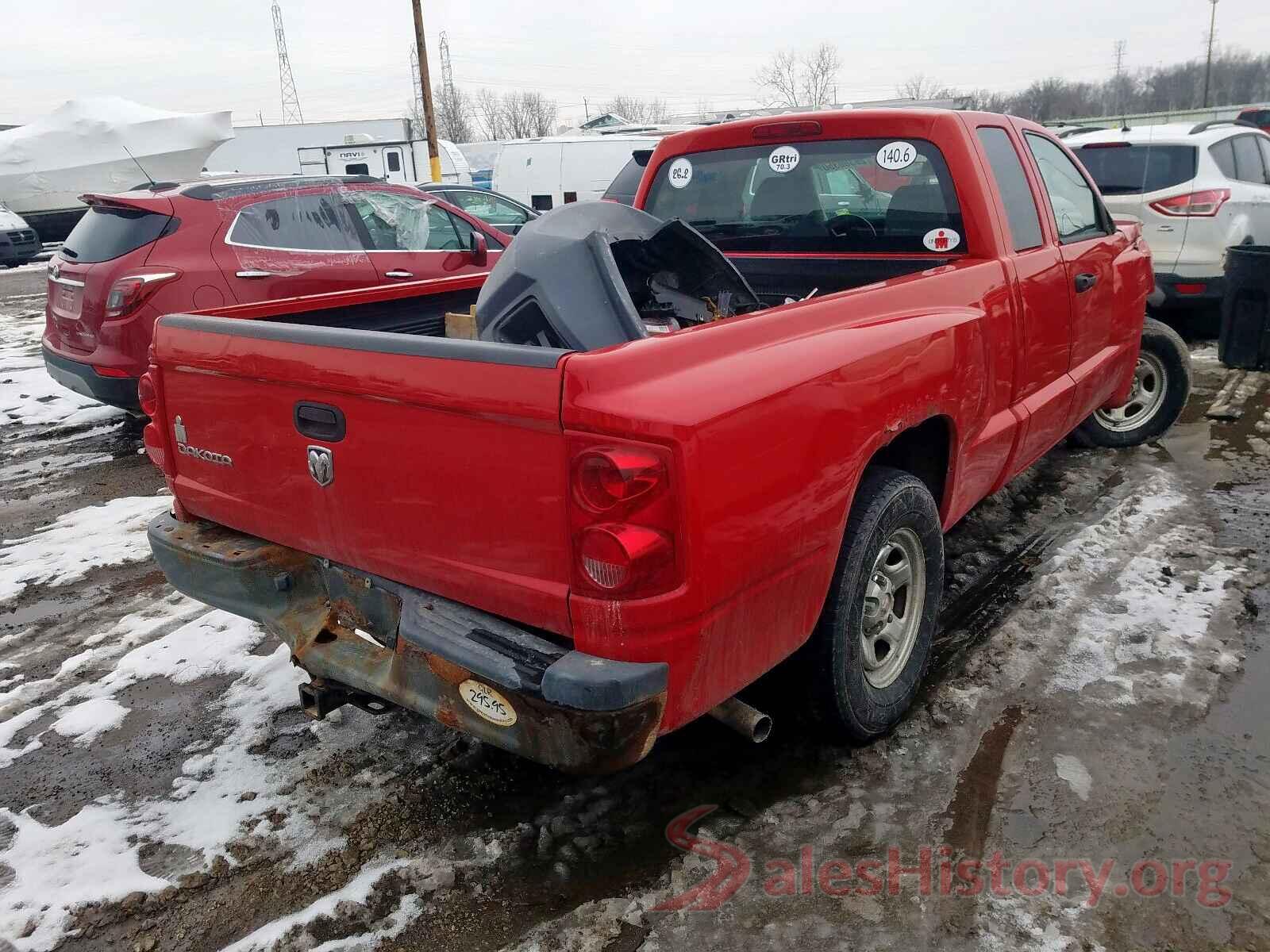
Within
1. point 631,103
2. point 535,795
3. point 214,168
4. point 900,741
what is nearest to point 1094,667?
point 900,741

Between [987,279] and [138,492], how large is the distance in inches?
193

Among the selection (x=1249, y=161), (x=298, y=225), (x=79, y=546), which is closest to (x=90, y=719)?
(x=79, y=546)

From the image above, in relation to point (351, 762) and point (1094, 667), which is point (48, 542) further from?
point (1094, 667)

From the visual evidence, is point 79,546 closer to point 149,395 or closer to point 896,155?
point 149,395

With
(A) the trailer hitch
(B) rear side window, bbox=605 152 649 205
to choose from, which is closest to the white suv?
(B) rear side window, bbox=605 152 649 205

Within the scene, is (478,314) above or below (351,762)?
above

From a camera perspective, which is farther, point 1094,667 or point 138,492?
point 138,492

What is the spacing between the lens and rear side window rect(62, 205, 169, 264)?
253 inches

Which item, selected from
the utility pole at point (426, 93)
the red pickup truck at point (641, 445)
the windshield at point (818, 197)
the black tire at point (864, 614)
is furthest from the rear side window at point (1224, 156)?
the utility pole at point (426, 93)

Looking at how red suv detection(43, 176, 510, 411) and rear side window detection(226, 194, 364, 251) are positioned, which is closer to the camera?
red suv detection(43, 176, 510, 411)

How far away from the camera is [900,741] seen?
3098 millimetres

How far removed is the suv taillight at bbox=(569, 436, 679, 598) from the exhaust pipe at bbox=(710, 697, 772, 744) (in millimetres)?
644

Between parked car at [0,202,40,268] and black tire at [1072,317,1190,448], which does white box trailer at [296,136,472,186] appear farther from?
black tire at [1072,317,1190,448]

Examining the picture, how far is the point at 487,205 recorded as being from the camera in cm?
1241
